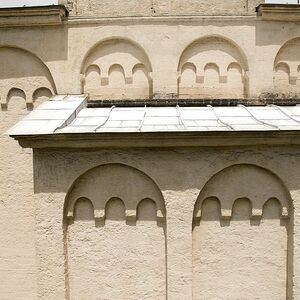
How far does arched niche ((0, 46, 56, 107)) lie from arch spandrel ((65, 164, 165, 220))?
2.42 metres

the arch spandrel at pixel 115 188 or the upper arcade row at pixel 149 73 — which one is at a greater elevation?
the upper arcade row at pixel 149 73

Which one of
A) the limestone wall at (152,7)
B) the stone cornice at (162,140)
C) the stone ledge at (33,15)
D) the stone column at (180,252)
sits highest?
the limestone wall at (152,7)

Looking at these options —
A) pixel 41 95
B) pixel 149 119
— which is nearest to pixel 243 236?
pixel 149 119

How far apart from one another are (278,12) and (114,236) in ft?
16.4

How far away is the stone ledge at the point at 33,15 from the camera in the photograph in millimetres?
5809

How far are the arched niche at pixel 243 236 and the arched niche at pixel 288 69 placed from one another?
238 cm

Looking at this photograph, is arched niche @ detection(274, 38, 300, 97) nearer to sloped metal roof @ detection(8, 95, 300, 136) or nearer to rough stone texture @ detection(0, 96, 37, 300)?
sloped metal roof @ detection(8, 95, 300, 136)

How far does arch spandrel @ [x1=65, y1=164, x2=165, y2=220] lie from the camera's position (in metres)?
4.56

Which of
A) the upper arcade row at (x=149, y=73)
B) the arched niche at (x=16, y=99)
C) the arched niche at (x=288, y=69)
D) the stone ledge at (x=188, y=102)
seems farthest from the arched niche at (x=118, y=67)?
the arched niche at (x=288, y=69)

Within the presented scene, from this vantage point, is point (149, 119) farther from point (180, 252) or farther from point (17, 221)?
point (17, 221)

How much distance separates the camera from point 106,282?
4699mm

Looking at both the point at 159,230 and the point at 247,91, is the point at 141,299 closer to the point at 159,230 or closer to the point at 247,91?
the point at 159,230

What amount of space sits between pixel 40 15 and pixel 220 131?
13.6 feet

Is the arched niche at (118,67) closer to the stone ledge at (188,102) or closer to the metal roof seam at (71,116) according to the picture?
the stone ledge at (188,102)
